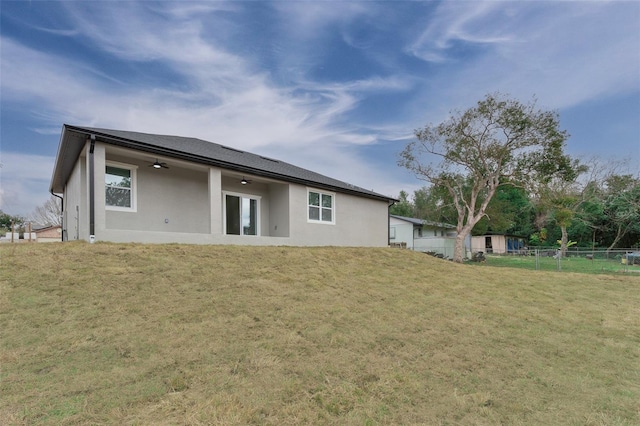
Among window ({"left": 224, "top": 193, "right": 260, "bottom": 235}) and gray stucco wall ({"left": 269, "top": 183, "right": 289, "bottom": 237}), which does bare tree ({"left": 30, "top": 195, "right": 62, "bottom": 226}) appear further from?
gray stucco wall ({"left": 269, "top": 183, "right": 289, "bottom": 237})

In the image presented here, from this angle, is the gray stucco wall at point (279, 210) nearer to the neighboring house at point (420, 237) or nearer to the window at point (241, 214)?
the window at point (241, 214)

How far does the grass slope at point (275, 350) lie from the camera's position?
2.48 m

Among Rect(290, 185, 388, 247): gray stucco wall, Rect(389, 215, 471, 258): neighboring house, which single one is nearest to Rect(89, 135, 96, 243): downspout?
Rect(290, 185, 388, 247): gray stucco wall

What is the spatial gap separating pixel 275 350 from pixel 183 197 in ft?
25.5

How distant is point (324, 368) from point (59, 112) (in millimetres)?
15550

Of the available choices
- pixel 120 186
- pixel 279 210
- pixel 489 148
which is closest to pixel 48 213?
pixel 120 186

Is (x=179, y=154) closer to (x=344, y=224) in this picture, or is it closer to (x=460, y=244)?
(x=344, y=224)

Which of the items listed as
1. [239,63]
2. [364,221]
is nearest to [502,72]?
[364,221]

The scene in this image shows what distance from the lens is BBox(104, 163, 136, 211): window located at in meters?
8.41

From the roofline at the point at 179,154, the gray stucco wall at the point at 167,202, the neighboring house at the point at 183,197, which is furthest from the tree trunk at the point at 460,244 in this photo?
the gray stucco wall at the point at 167,202

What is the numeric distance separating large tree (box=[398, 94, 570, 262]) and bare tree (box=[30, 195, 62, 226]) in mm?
40338

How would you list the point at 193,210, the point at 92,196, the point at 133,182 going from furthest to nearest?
the point at 193,210
the point at 133,182
the point at 92,196

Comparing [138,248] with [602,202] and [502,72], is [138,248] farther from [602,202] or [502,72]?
[602,202]

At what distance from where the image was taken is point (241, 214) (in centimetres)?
1139
